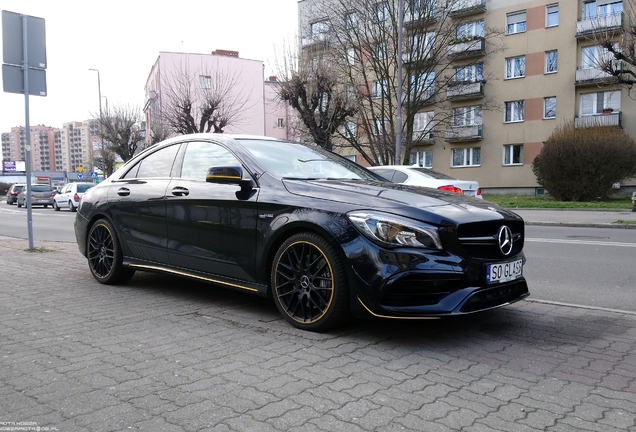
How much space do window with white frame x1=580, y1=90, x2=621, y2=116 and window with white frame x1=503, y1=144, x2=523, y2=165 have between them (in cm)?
438

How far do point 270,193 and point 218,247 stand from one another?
73cm

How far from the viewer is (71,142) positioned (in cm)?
15012

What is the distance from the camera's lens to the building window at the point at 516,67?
34406 millimetres

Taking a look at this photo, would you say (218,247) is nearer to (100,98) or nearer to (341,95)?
(341,95)

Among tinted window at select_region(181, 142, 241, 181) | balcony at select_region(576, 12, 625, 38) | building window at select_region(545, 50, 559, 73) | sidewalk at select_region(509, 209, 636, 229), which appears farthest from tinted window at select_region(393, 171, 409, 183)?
building window at select_region(545, 50, 559, 73)

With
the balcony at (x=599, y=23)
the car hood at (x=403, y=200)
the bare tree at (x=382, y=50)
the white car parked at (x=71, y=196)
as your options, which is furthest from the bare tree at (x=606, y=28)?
the white car parked at (x=71, y=196)

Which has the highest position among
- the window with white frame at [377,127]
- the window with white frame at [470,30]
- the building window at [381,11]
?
the window with white frame at [470,30]

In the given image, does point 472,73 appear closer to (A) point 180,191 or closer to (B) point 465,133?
(B) point 465,133

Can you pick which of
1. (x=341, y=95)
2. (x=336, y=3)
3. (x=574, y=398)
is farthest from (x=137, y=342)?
(x=336, y=3)

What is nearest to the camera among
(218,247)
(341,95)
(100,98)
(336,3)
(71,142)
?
(218,247)

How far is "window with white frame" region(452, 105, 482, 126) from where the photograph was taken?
35003 mm

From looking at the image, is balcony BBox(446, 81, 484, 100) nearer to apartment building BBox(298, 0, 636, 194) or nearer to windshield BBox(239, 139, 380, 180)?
apartment building BBox(298, 0, 636, 194)

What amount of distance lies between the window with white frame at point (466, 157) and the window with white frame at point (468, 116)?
186cm

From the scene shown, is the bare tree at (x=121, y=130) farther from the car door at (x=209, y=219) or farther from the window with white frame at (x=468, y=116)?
the car door at (x=209, y=219)
